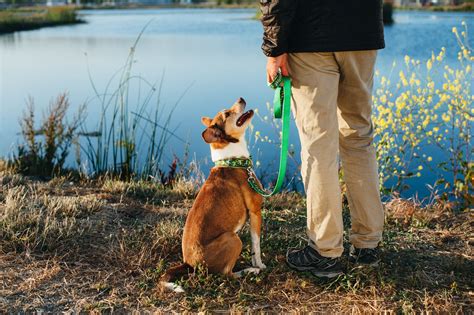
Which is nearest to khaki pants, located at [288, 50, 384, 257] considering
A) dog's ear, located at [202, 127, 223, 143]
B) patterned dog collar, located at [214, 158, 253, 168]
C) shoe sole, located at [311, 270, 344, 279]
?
shoe sole, located at [311, 270, 344, 279]

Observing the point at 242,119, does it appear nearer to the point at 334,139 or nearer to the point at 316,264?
the point at 334,139

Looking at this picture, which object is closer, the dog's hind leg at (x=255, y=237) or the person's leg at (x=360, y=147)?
the person's leg at (x=360, y=147)

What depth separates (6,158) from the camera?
283 inches

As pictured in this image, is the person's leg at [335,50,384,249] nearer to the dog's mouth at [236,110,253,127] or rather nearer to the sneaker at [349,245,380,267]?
the sneaker at [349,245,380,267]

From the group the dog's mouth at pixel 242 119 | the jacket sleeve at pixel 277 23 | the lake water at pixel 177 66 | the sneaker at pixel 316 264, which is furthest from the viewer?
the lake water at pixel 177 66

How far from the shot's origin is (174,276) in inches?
134

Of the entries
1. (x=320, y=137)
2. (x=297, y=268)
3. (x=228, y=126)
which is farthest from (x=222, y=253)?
(x=320, y=137)

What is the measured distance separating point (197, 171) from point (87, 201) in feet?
6.22

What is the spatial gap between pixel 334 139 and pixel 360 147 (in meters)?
0.28

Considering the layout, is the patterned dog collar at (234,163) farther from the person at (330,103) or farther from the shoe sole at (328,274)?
the shoe sole at (328,274)

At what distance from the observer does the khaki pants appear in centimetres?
325

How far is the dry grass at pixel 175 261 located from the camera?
3285mm

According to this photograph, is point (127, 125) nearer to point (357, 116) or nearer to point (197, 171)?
point (197, 171)

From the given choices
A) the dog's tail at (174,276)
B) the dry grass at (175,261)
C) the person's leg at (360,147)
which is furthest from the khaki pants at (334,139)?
the dog's tail at (174,276)
